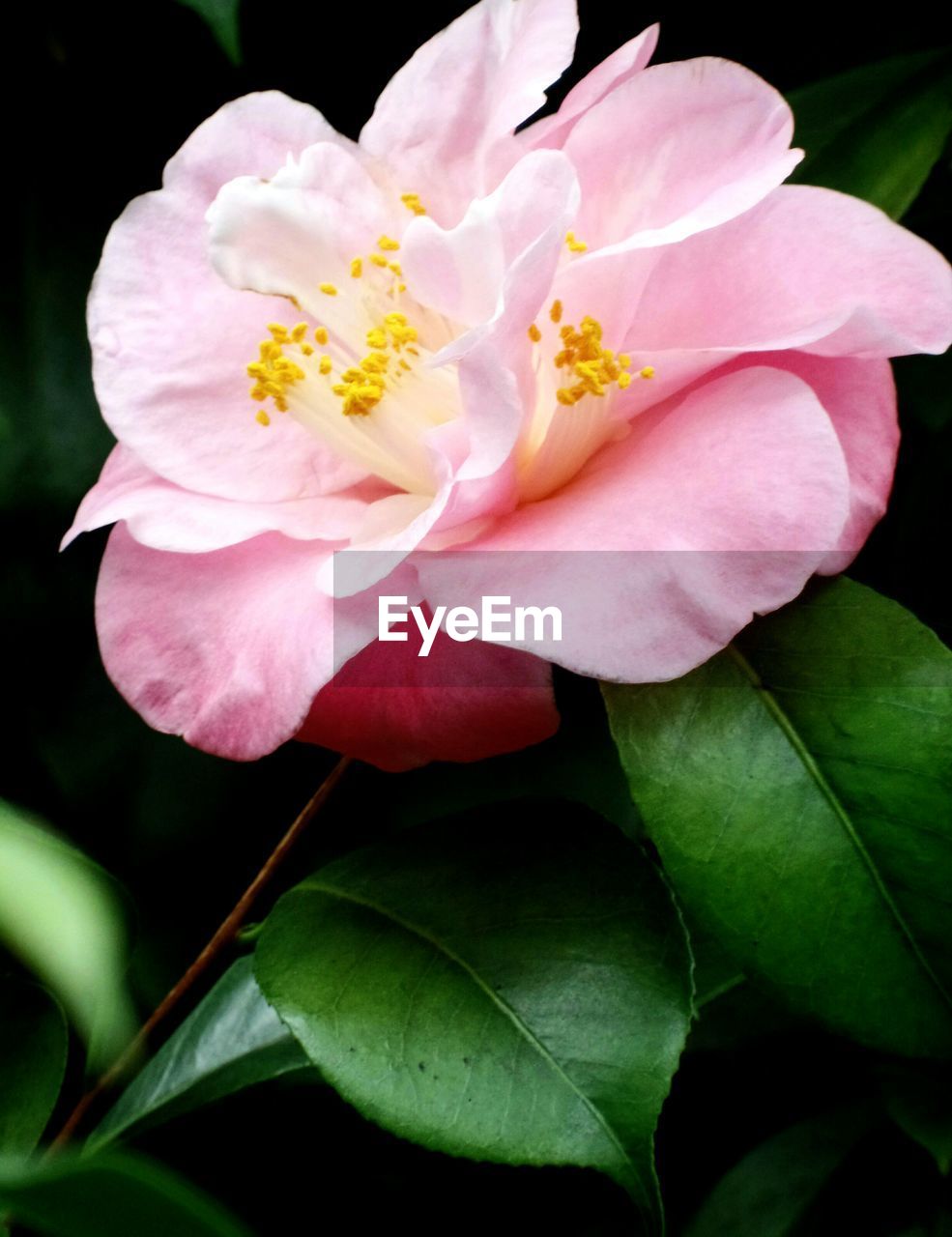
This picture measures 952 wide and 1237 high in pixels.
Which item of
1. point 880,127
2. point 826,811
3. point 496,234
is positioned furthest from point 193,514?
point 880,127

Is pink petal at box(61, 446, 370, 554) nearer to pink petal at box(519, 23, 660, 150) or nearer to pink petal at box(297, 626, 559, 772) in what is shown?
pink petal at box(297, 626, 559, 772)

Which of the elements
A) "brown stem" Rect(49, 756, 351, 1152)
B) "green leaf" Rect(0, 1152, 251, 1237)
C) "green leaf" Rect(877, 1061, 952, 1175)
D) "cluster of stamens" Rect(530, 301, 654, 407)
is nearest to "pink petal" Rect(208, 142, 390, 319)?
"cluster of stamens" Rect(530, 301, 654, 407)

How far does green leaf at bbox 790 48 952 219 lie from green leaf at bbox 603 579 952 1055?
0.25 meters

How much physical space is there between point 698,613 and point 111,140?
598mm

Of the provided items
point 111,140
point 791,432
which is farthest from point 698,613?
point 111,140

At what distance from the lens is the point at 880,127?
2.03 feet

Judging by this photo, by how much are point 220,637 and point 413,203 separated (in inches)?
8.1

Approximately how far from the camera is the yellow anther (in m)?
0.52

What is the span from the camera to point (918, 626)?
463 mm

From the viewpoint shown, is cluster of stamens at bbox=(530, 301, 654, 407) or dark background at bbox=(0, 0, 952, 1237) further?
dark background at bbox=(0, 0, 952, 1237)

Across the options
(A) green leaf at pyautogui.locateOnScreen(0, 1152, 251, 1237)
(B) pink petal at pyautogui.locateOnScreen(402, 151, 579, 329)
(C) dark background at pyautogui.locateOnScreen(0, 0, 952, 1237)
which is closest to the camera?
(A) green leaf at pyautogui.locateOnScreen(0, 1152, 251, 1237)

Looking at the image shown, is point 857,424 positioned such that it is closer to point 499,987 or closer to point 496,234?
point 496,234

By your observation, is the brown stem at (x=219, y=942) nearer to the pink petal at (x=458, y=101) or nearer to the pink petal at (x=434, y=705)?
the pink petal at (x=434, y=705)

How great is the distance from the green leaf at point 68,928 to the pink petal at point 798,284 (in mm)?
295
